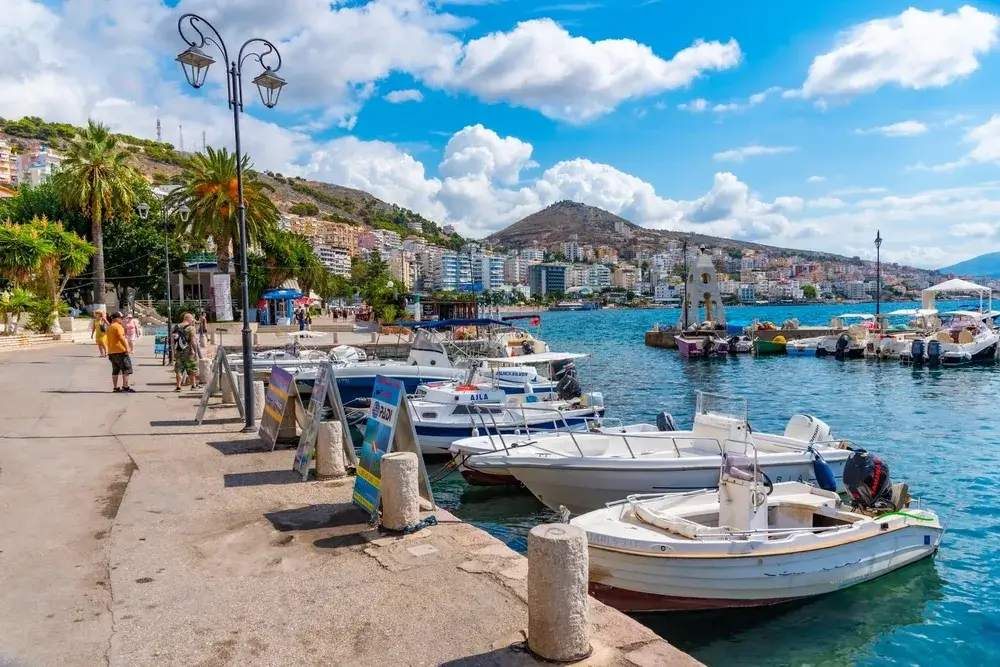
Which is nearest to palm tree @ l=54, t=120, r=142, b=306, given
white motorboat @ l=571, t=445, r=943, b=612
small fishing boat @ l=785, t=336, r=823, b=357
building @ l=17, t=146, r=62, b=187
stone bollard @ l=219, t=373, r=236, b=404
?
stone bollard @ l=219, t=373, r=236, b=404

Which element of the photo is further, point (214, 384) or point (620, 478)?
point (214, 384)

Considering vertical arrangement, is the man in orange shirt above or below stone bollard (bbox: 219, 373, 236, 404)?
above

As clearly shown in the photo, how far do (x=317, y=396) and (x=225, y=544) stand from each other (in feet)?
9.71

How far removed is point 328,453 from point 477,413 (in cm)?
640

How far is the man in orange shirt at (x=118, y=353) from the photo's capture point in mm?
16938

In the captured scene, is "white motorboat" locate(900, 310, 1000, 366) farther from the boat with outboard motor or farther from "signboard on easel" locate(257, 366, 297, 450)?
"signboard on easel" locate(257, 366, 297, 450)

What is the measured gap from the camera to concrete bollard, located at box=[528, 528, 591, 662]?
4.45 m

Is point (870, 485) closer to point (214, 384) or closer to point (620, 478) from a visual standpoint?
point (620, 478)

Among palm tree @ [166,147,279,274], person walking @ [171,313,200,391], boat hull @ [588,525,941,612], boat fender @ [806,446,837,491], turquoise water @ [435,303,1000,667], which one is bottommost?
turquoise water @ [435,303,1000,667]

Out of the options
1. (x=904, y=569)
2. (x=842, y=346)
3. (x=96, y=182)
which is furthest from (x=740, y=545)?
(x=96, y=182)

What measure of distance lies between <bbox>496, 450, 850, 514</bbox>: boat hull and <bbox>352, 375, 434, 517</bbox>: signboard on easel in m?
4.24

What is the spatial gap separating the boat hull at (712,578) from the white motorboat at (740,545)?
0.5 inches

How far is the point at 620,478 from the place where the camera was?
37.9 feet

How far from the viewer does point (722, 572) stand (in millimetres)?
7984
